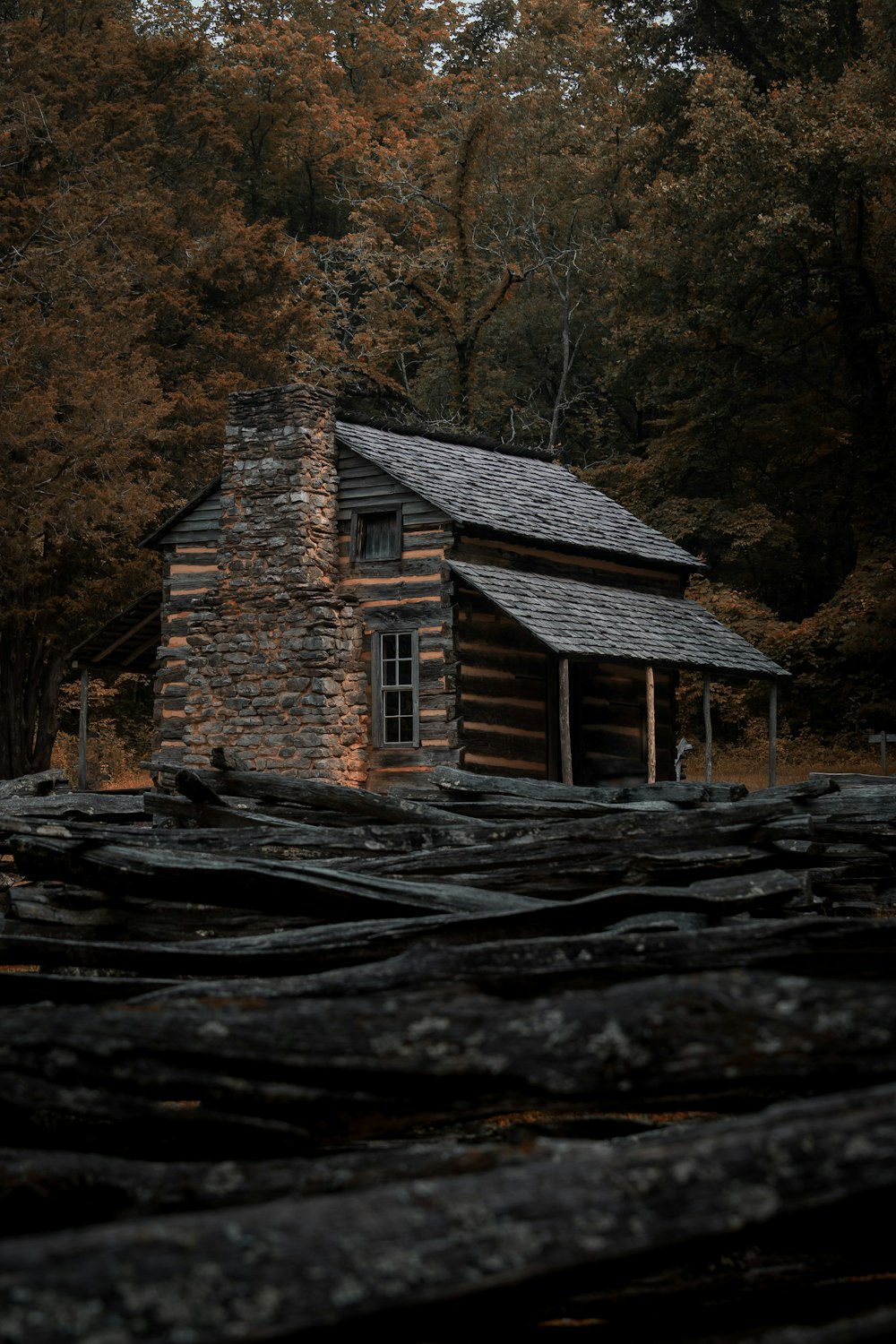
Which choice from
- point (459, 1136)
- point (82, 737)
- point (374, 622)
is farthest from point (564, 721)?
point (459, 1136)

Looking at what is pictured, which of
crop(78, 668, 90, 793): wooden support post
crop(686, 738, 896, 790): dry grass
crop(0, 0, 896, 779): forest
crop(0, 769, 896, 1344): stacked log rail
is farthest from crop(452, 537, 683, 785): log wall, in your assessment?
crop(0, 769, 896, 1344): stacked log rail

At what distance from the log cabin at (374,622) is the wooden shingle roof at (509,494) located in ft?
0.27

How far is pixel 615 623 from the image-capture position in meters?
21.1

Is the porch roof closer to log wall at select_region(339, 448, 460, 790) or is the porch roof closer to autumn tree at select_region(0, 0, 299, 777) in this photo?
log wall at select_region(339, 448, 460, 790)

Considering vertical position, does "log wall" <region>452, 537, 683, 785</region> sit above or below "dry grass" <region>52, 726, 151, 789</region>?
above

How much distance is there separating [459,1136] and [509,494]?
19.2 m

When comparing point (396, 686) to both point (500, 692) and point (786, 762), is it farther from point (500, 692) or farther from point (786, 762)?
point (786, 762)

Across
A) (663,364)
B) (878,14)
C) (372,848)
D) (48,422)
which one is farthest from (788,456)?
(372,848)

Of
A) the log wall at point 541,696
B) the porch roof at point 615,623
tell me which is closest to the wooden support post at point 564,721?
the porch roof at point 615,623

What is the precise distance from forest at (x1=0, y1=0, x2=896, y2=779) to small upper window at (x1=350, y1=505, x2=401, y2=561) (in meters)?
7.13

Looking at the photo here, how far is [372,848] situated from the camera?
6707 millimetres

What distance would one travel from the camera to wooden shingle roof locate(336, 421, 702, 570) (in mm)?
20984

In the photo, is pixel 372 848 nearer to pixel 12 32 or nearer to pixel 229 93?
pixel 12 32

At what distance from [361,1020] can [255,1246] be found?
32.0 inches
